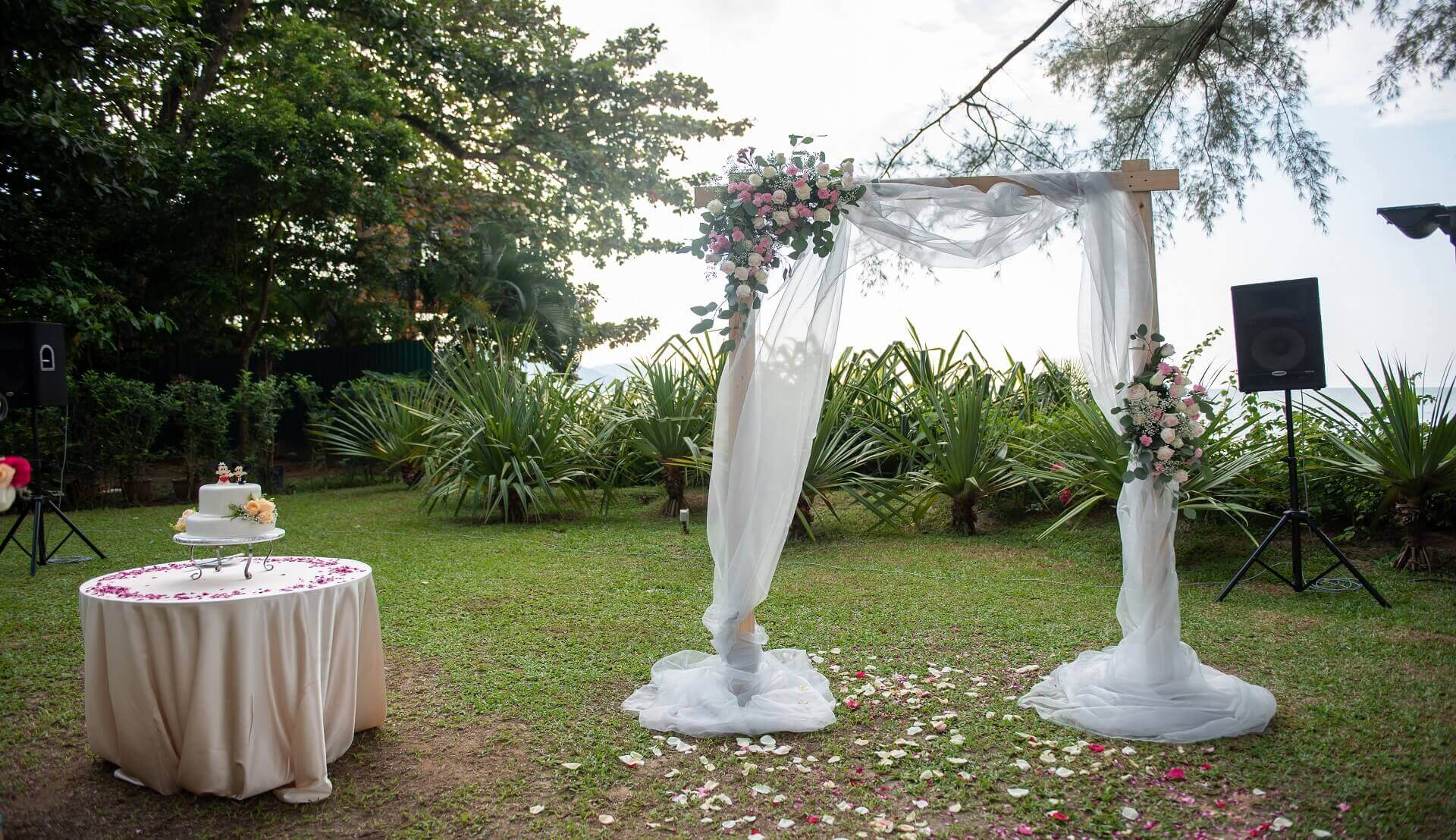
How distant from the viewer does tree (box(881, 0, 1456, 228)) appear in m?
5.69

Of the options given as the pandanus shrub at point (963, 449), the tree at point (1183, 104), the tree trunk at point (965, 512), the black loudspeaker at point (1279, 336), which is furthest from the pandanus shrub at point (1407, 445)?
the tree trunk at point (965, 512)

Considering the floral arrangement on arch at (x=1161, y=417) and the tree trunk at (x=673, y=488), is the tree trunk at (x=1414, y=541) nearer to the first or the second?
the floral arrangement on arch at (x=1161, y=417)

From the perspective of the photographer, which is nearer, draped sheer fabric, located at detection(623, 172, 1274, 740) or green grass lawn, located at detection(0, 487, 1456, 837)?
green grass lawn, located at detection(0, 487, 1456, 837)

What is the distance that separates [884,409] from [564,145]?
24.5 ft

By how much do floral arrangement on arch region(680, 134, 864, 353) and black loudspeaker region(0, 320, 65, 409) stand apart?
5012mm

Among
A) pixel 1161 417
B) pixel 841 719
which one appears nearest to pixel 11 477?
pixel 841 719

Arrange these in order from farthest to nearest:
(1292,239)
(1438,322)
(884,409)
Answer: (884,409), (1292,239), (1438,322)

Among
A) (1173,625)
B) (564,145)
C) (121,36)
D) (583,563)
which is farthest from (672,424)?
(564,145)

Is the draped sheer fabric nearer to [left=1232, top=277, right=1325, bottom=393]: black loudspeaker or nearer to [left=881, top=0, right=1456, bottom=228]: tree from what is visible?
[left=1232, top=277, right=1325, bottom=393]: black loudspeaker

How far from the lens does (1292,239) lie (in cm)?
571

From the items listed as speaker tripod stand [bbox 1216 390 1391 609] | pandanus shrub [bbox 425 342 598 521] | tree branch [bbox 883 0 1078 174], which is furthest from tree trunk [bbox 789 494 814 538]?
speaker tripod stand [bbox 1216 390 1391 609]

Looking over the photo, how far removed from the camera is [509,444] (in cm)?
754

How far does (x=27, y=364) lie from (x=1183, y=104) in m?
7.83

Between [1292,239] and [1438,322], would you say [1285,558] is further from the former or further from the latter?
[1292,239]
